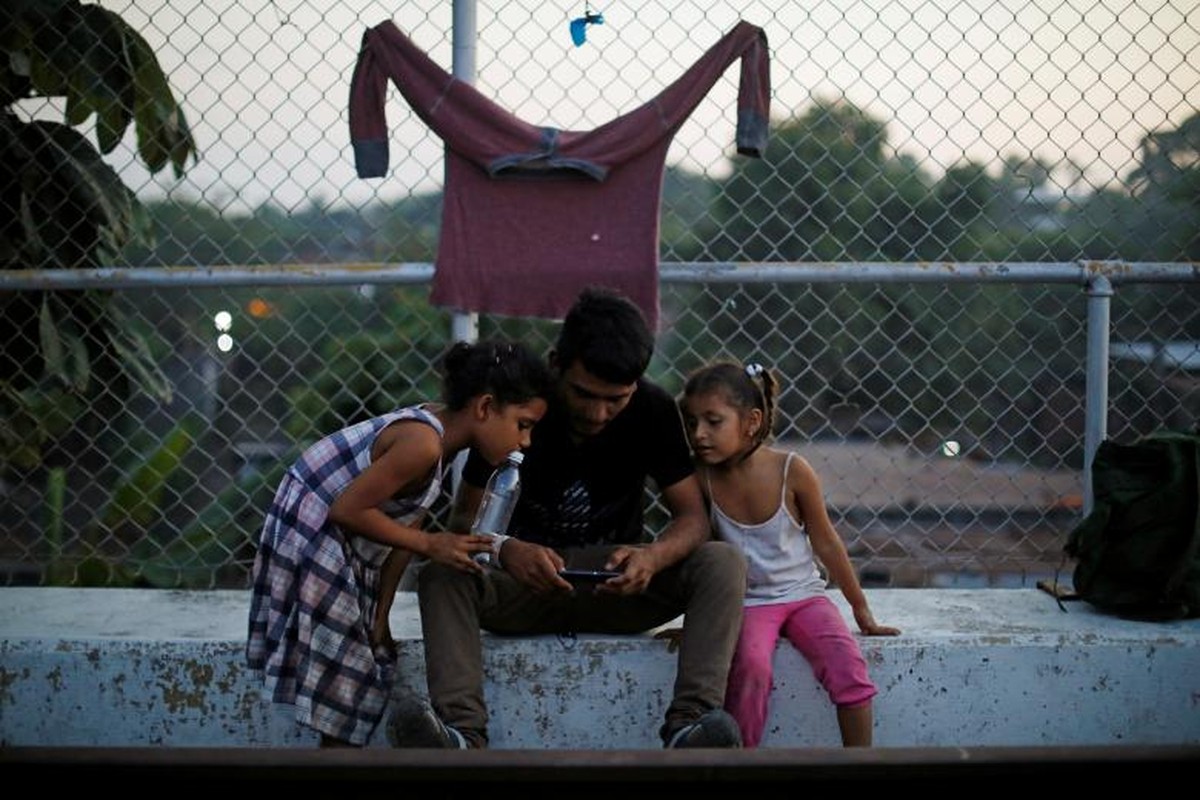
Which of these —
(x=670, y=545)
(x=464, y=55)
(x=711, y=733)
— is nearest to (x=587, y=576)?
(x=670, y=545)

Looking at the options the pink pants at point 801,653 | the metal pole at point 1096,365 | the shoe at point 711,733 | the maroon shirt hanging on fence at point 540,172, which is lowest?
the shoe at point 711,733

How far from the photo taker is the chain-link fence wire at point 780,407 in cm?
559

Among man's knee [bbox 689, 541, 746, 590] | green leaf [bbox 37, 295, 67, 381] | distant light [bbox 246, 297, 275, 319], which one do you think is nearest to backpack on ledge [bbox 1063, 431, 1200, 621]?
man's knee [bbox 689, 541, 746, 590]

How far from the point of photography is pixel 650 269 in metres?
3.70

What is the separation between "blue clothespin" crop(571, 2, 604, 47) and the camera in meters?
3.65

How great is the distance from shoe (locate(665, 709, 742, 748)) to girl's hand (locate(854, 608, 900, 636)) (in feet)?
2.01

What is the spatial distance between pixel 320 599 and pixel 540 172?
Result: 1.44 metres

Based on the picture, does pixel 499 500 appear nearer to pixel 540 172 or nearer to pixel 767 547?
pixel 767 547

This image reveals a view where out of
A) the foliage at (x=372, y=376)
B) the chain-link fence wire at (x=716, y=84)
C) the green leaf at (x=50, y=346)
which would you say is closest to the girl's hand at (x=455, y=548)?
the chain-link fence wire at (x=716, y=84)

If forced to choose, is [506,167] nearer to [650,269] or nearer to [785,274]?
[650,269]

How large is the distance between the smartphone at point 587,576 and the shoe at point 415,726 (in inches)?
18.6

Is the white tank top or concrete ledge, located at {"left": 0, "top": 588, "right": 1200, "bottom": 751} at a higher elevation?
the white tank top

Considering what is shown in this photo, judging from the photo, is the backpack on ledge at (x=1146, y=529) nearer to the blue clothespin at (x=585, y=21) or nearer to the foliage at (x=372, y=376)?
the blue clothespin at (x=585, y=21)

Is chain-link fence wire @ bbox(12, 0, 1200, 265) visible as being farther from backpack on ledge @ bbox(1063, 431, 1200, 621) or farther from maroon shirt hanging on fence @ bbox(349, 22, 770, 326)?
backpack on ledge @ bbox(1063, 431, 1200, 621)
